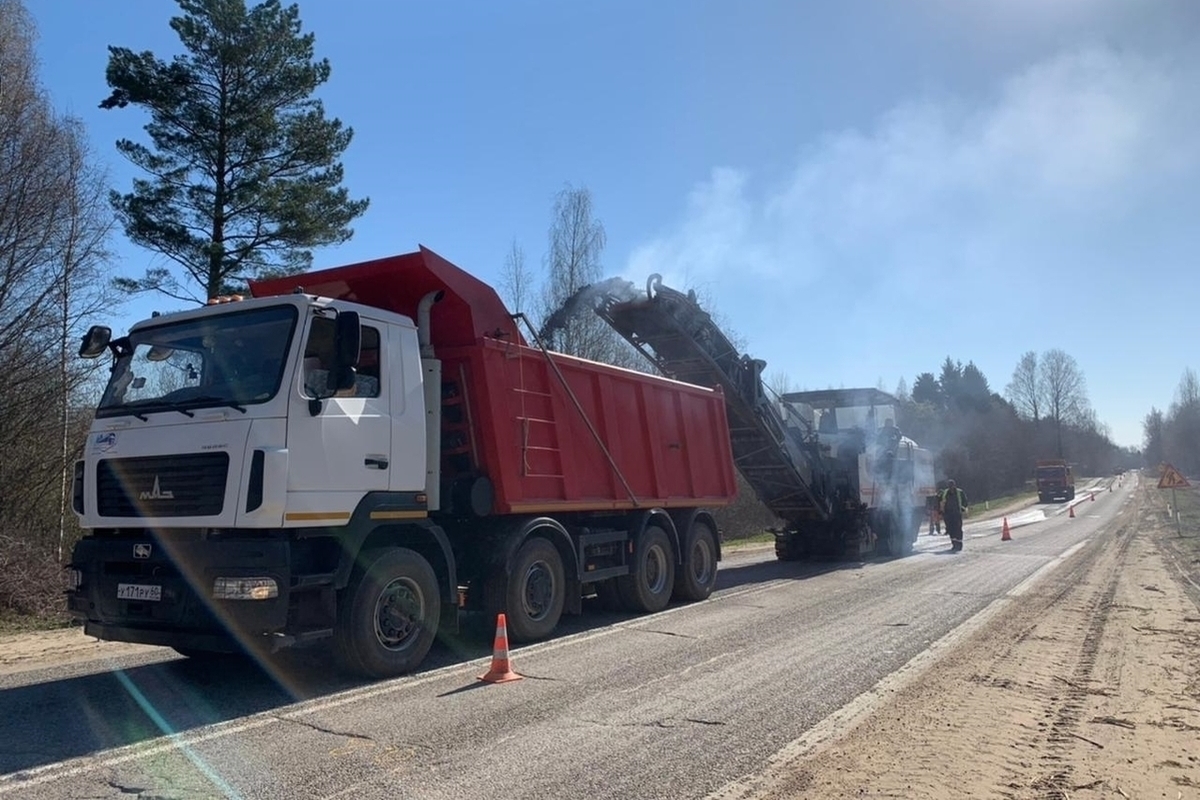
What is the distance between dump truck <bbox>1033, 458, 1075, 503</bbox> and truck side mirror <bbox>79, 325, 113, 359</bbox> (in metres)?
59.0

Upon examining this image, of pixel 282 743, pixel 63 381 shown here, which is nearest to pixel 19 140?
pixel 63 381

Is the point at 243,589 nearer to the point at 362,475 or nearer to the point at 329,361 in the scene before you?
the point at 362,475

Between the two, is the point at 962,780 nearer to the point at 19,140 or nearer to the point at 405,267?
the point at 405,267

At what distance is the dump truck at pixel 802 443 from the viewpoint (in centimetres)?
1461

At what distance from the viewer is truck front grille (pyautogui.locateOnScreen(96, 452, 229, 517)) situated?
617 cm

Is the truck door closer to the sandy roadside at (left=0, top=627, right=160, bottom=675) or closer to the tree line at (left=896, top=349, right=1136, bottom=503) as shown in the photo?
the sandy roadside at (left=0, top=627, right=160, bottom=675)

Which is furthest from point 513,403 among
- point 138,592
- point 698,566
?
point 698,566

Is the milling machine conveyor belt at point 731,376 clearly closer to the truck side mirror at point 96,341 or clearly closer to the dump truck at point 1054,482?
the truck side mirror at point 96,341

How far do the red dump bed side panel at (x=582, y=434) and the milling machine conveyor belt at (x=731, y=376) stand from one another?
2020 millimetres

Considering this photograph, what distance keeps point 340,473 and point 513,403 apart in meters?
2.20

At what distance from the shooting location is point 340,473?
21.7ft

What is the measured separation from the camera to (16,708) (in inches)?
238

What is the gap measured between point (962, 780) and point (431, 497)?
15.5 ft

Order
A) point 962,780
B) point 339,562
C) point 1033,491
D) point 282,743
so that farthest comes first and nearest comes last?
point 1033,491, point 339,562, point 282,743, point 962,780
